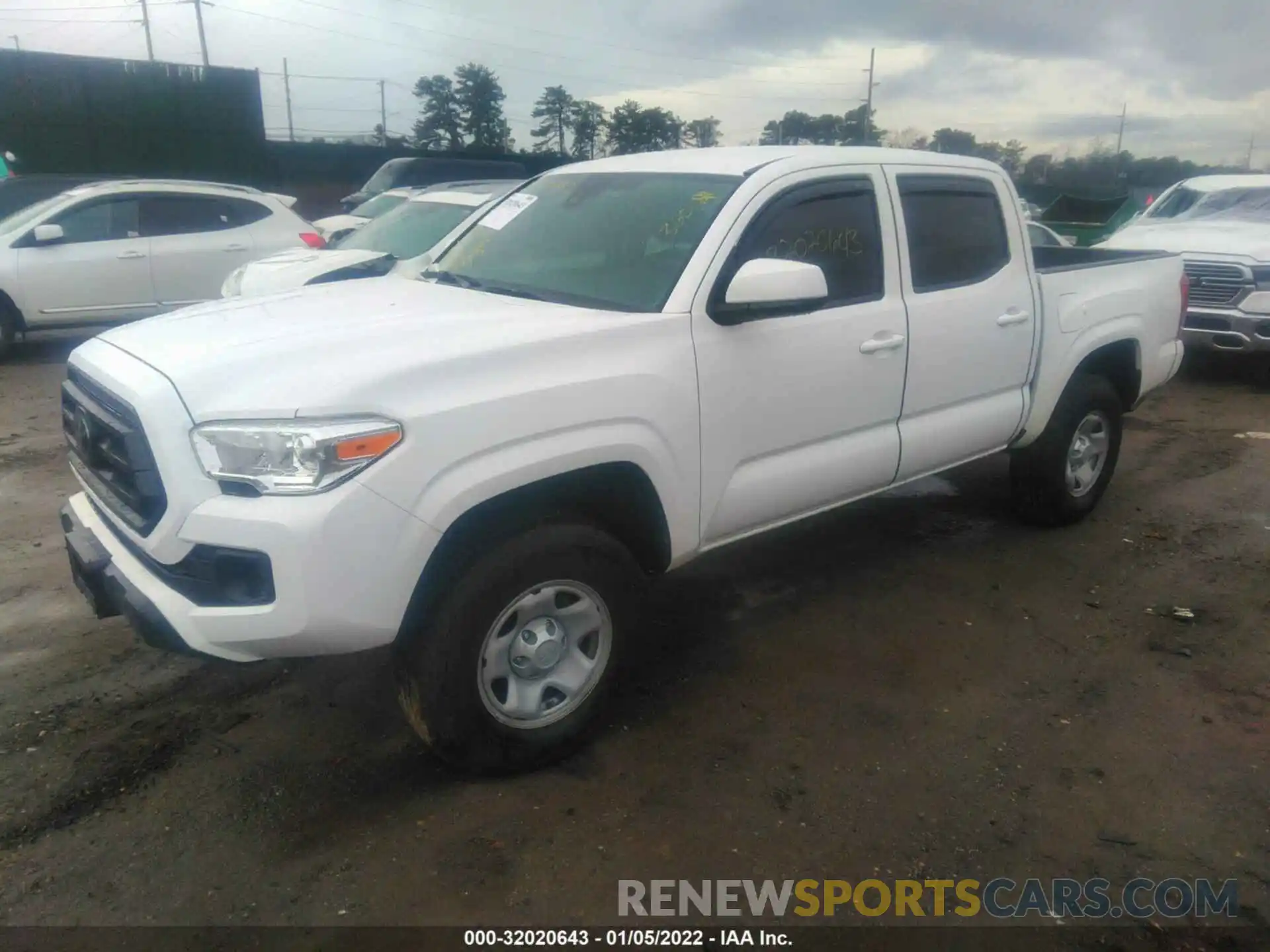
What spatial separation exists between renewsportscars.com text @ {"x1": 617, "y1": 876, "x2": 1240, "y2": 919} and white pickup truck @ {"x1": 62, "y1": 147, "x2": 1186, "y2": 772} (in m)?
0.67

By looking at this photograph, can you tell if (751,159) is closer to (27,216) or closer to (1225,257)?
(1225,257)

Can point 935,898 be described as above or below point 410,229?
below

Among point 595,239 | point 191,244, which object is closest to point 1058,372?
point 595,239

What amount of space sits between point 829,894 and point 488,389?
1677 mm

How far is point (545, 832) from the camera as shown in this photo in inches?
113

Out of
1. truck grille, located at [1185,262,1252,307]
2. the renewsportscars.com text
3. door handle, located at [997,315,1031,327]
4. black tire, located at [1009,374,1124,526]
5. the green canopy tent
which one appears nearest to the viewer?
the renewsportscars.com text

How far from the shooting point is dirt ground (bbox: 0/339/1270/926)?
8.93 feet

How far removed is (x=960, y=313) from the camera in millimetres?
4207

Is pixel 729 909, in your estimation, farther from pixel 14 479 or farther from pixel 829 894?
pixel 14 479

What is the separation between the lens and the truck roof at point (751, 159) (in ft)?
12.2

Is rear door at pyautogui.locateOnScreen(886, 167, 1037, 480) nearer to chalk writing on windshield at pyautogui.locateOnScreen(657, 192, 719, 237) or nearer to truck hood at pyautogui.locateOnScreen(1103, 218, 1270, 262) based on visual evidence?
chalk writing on windshield at pyautogui.locateOnScreen(657, 192, 719, 237)

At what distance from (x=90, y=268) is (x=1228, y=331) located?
1083cm

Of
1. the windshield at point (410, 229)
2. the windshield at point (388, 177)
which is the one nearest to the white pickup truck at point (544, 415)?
the windshield at point (410, 229)

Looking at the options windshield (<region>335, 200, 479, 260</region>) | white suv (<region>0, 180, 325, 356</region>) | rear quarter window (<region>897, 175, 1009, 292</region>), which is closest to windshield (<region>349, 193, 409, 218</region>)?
white suv (<region>0, 180, 325, 356</region>)
